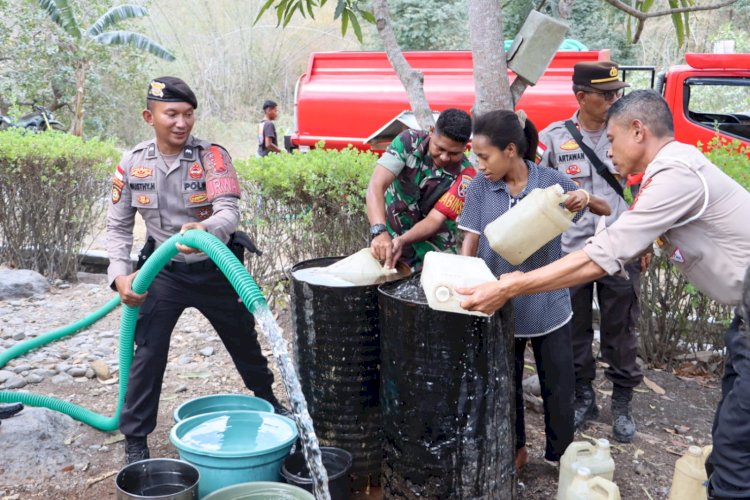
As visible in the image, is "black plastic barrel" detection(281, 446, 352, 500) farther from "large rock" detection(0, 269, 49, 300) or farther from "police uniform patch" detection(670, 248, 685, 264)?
"large rock" detection(0, 269, 49, 300)

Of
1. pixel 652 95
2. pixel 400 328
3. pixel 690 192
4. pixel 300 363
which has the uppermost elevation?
pixel 652 95

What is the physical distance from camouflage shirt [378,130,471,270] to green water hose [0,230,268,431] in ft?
3.77

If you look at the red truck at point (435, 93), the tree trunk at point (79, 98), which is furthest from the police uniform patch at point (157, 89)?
the tree trunk at point (79, 98)

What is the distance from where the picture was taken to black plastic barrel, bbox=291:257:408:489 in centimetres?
293

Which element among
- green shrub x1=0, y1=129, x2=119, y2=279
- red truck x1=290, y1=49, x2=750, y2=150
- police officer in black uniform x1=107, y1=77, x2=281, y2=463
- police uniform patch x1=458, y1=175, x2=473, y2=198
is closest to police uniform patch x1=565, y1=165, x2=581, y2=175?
police uniform patch x1=458, y1=175, x2=473, y2=198

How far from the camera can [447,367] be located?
2.56 metres

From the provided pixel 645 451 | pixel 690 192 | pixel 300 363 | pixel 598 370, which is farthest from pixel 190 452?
pixel 598 370

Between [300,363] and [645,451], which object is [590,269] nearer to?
[300,363]

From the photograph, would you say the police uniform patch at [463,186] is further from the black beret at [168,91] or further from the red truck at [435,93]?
the red truck at [435,93]

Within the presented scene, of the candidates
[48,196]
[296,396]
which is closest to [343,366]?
[296,396]

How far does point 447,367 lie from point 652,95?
3.94 feet

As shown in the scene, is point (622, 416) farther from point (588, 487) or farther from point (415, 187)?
point (415, 187)

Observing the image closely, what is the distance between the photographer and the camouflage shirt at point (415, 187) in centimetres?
351

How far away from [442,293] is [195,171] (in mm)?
1485
